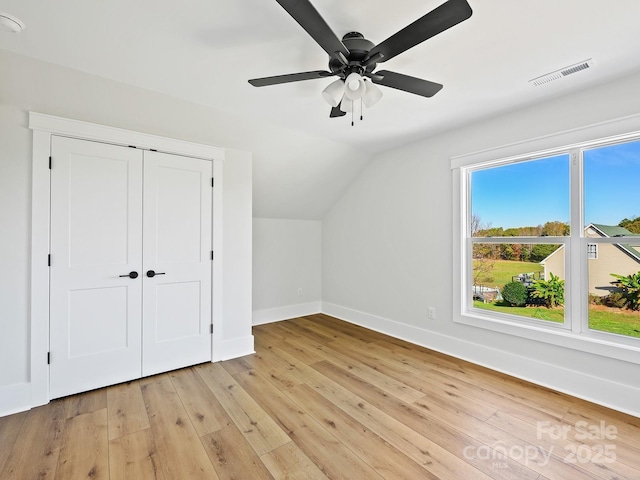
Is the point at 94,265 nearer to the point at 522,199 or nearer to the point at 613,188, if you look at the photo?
the point at 522,199

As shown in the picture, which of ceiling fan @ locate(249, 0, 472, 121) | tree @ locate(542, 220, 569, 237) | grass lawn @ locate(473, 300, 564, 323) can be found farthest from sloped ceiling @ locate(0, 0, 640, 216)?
grass lawn @ locate(473, 300, 564, 323)

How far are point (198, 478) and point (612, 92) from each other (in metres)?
3.86

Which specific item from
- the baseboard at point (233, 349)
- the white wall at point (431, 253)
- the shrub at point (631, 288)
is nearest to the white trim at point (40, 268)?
the baseboard at point (233, 349)

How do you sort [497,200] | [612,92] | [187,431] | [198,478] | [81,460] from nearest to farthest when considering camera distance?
[198,478]
[81,460]
[187,431]
[612,92]
[497,200]

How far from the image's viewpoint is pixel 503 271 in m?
3.05

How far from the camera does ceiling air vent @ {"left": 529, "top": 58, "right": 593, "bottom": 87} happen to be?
204 centimetres

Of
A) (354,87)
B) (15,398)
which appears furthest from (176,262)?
(354,87)

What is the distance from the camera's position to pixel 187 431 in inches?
77.6

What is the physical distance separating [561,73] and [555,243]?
4.61ft

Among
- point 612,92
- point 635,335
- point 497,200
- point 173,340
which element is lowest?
point 173,340

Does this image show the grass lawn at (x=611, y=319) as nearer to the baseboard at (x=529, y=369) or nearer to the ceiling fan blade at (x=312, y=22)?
the baseboard at (x=529, y=369)

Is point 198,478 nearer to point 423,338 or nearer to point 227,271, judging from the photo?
point 227,271

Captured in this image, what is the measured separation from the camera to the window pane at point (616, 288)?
2.29 m

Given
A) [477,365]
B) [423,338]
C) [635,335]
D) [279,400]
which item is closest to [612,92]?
[635,335]
